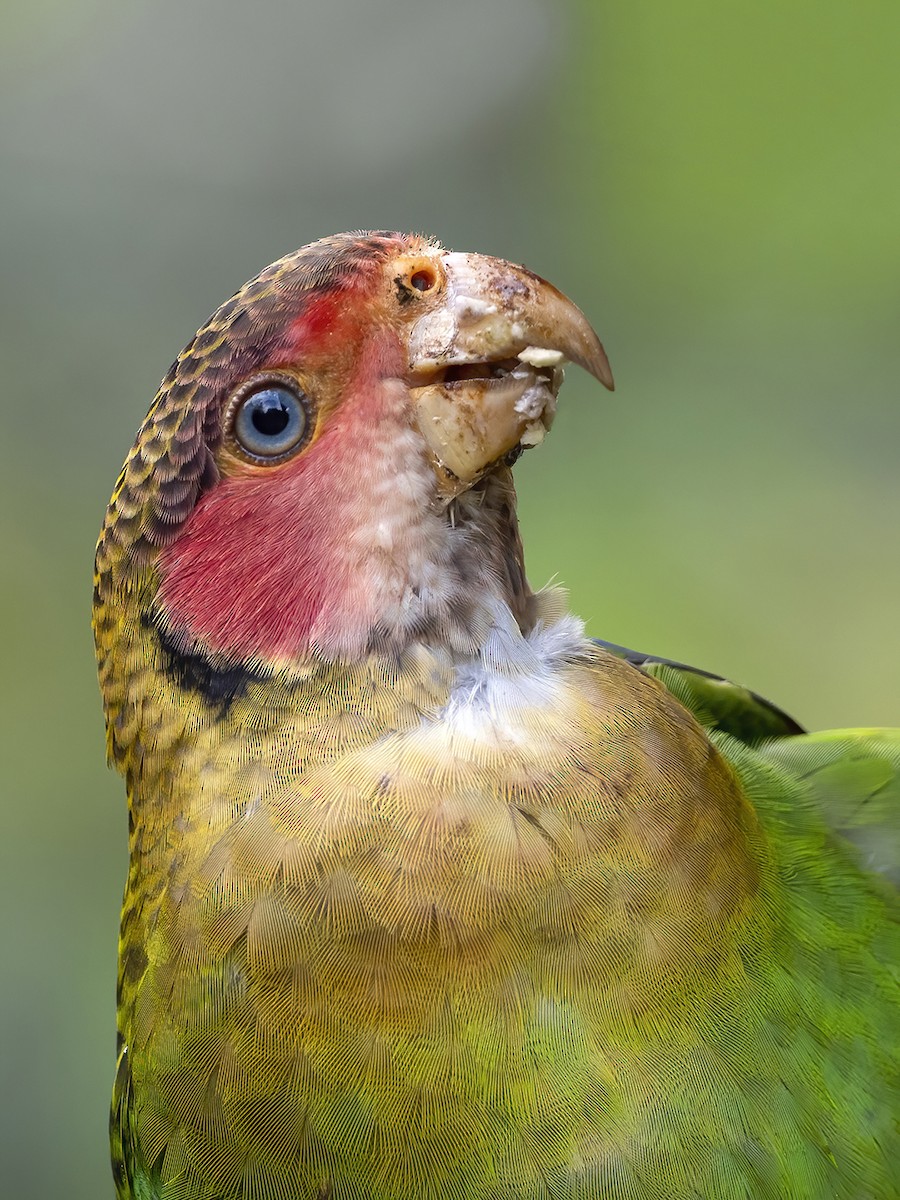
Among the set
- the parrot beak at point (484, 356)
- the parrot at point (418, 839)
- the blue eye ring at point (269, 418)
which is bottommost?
the parrot at point (418, 839)

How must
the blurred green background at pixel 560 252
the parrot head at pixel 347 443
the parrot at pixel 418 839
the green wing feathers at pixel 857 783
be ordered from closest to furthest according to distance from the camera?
1. the parrot at pixel 418 839
2. the parrot head at pixel 347 443
3. the green wing feathers at pixel 857 783
4. the blurred green background at pixel 560 252

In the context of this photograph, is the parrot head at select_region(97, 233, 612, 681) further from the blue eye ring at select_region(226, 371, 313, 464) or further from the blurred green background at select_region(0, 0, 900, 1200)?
the blurred green background at select_region(0, 0, 900, 1200)

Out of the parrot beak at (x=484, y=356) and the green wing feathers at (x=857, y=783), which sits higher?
the parrot beak at (x=484, y=356)

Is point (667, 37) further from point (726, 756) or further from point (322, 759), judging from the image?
point (322, 759)

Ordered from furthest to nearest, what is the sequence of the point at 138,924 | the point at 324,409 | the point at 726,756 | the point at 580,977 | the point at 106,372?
1. the point at 106,372
2. the point at 726,756
3. the point at 138,924
4. the point at 324,409
5. the point at 580,977

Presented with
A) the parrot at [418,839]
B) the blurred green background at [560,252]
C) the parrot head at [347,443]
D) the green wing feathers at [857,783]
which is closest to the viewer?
the parrot at [418,839]

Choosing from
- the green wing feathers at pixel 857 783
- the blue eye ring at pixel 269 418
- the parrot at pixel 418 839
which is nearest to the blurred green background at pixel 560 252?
the green wing feathers at pixel 857 783

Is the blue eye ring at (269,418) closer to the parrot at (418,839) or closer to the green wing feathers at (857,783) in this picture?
the parrot at (418,839)

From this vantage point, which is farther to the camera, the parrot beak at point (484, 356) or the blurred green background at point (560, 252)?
the blurred green background at point (560, 252)

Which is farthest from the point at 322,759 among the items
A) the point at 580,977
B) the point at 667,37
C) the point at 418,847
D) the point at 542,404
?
the point at 667,37

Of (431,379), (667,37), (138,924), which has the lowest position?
(138,924)
